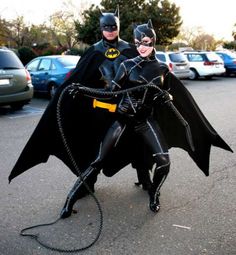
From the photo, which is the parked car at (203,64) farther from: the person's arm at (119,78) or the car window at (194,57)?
the person's arm at (119,78)

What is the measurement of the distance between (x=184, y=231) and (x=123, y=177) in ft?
5.29

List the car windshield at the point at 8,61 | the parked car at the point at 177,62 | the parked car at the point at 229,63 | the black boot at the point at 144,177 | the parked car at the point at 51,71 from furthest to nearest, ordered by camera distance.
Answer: the parked car at the point at 229,63 → the parked car at the point at 177,62 → the parked car at the point at 51,71 → the car windshield at the point at 8,61 → the black boot at the point at 144,177

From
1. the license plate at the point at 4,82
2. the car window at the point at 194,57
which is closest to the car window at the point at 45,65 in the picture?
the license plate at the point at 4,82

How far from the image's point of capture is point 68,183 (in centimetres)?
473

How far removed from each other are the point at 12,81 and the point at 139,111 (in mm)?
6690

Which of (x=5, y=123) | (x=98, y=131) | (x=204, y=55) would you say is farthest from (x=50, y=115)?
(x=204, y=55)

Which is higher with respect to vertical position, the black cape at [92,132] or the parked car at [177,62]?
the black cape at [92,132]

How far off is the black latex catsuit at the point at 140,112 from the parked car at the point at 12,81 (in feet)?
21.0

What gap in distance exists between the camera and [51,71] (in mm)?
12062

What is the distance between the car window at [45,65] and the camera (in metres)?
12.3

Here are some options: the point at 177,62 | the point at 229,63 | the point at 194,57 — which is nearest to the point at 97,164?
the point at 177,62

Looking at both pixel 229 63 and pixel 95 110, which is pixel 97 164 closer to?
pixel 95 110

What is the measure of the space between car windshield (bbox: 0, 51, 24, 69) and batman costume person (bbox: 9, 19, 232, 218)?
19.7 ft

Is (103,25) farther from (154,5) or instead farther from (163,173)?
(154,5)
